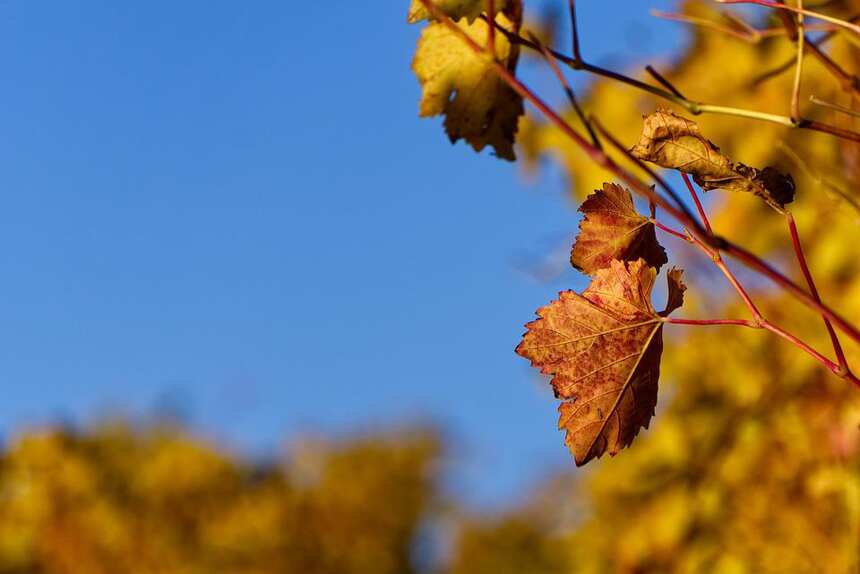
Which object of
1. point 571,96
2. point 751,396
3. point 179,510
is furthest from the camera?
point 179,510

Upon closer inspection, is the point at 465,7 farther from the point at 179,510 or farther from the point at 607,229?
the point at 179,510

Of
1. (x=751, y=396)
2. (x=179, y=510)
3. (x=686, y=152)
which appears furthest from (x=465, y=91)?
(x=179, y=510)

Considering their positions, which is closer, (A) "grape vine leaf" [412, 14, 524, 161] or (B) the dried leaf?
(B) the dried leaf

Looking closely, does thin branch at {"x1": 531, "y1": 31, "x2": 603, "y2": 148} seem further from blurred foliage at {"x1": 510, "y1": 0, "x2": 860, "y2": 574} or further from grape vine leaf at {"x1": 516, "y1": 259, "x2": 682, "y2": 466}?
blurred foliage at {"x1": 510, "y1": 0, "x2": 860, "y2": 574}

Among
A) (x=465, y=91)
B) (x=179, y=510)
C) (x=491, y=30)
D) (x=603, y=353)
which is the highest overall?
(x=179, y=510)

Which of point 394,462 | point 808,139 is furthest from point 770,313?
point 394,462

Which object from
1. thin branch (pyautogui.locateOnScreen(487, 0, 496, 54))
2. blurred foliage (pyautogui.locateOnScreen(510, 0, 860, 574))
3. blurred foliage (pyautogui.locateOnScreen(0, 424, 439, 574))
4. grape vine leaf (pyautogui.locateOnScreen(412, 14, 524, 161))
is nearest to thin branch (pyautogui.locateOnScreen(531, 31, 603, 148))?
thin branch (pyautogui.locateOnScreen(487, 0, 496, 54))
